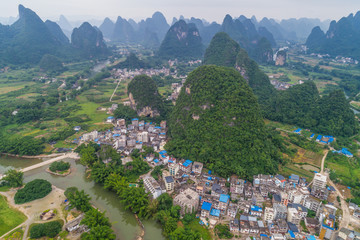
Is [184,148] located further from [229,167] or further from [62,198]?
[62,198]

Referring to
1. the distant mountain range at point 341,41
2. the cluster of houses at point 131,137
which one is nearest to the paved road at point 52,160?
the cluster of houses at point 131,137

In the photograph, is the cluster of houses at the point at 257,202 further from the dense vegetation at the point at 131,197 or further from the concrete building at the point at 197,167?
the dense vegetation at the point at 131,197

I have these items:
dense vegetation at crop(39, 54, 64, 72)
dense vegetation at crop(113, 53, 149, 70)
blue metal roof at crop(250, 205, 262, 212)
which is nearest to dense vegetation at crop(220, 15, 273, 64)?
dense vegetation at crop(113, 53, 149, 70)

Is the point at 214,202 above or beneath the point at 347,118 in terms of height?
beneath

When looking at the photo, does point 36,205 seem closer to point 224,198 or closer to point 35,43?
point 224,198


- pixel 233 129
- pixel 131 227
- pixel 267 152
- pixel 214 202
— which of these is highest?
pixel 233 129

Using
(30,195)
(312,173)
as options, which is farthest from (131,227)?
(312,173)

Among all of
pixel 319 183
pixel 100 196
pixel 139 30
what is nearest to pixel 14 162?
pixel 100 196
